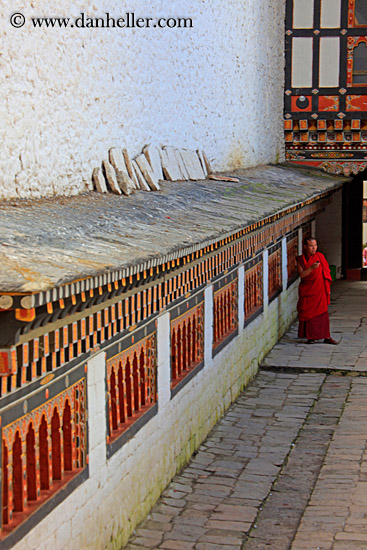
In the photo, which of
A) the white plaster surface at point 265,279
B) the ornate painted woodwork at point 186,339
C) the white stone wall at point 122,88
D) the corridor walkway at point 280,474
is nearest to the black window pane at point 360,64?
the white stone wall at point 122,88

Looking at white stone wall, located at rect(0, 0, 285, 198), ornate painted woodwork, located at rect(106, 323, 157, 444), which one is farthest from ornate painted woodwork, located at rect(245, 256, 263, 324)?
ornate painted woodwork, located at rect(106, 323, 157, 444)

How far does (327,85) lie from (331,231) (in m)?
3.71

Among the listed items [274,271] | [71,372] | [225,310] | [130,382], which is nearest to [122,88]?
[225,310]

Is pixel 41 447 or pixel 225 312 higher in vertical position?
pixel 41 447

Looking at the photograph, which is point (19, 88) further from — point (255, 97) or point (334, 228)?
point (334, 228)

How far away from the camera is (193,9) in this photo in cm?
930

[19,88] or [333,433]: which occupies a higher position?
[19,88]

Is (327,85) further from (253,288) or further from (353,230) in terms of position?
(253,288)

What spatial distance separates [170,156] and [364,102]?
6.85 metres

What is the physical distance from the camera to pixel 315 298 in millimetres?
10836

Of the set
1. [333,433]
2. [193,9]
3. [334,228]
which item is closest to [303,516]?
[333,433]

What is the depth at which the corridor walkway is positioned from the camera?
5.16 m

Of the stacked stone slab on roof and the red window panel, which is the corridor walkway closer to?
the red window panel

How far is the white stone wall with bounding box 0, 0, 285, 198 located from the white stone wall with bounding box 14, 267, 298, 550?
52.1 inches
